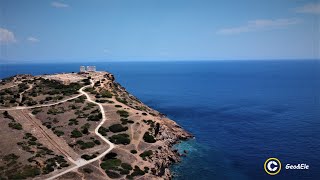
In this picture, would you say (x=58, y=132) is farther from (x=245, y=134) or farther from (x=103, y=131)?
(x=245, y=134)

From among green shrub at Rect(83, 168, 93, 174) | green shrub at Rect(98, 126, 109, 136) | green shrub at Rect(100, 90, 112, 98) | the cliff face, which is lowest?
the cliff face

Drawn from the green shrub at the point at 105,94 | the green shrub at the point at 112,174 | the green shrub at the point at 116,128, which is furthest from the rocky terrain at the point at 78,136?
the green shrub at the point at 105,94

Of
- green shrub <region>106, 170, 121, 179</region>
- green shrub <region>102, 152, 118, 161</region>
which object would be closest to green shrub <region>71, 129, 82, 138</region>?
green shrub <region>102, 152, 118, 161</region>

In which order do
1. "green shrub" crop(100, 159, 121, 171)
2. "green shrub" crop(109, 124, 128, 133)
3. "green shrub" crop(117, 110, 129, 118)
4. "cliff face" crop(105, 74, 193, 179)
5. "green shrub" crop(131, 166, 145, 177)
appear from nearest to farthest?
"green shrub" crop(100, 159, 121, 171)
"green shrub" crop(131, 166, 145, 177)
"cliff face" crop(105, 74, 193, 179)
"green shrub" crop(109, 124, 128, 133)
"green shrub" crop(117, 110, 129, 118)

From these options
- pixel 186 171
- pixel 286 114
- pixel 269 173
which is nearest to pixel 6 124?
pixel 186 171

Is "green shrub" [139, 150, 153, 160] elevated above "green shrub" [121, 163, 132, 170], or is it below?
above

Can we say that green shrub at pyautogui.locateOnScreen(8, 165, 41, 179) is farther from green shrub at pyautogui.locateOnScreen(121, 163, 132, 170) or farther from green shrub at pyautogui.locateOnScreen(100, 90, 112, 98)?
green shrub at pyautogui.locateOnScreen(100, 90, 112, 98)

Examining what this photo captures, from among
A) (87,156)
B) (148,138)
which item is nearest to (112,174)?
(87,156)

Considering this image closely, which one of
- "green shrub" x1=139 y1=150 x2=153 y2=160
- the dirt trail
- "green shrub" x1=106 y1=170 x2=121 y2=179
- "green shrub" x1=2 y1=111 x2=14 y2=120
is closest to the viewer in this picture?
"green shrub" x1=106 y1=170 x2=121 y2=179

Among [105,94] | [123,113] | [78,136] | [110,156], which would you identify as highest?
[105,94]
